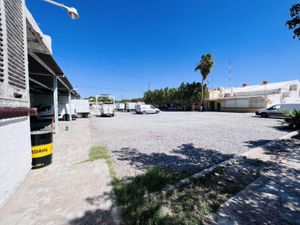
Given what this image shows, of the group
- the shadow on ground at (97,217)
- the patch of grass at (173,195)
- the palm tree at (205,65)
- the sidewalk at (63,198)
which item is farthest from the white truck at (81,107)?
the palm tree at (205,65)

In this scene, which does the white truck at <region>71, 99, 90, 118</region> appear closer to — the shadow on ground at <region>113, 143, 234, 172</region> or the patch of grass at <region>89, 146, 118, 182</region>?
the patch of grass at <region>89, 146, 118, 182</region>

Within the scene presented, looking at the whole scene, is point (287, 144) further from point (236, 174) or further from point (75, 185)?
point (75, 185)

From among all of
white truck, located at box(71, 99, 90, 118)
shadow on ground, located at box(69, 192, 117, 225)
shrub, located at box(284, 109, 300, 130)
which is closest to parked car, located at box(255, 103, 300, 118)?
shrub, located at box(284, 109, 300, 130)

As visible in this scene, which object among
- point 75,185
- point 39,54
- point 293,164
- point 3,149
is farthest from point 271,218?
point 39,54

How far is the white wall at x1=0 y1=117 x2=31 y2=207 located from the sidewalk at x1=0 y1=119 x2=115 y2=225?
20cm

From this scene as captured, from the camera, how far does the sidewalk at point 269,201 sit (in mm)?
2383

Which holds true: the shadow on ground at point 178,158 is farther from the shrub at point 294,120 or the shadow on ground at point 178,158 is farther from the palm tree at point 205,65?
the palm tree at point 205,65

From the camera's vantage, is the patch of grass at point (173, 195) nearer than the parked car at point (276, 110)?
Yes

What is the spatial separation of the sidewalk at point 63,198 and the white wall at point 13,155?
0.20 meters

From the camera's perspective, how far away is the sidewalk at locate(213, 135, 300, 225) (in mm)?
2383

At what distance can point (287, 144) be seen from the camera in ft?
21.9

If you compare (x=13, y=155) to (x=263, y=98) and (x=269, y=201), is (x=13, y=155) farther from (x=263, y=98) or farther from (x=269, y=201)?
(x=263, y=98)

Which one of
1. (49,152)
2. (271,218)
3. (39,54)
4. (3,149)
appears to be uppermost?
(39,54)

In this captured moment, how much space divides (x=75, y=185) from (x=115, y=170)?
1065 mm
